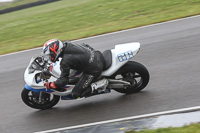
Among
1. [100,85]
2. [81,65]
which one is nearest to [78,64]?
[81,65]

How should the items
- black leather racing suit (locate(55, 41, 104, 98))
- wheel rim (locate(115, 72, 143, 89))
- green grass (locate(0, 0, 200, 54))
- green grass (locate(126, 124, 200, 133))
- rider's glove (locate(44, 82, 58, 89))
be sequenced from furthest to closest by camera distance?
green grass (locate(0, 0, 200, 54)) < wheel rim (locate(115, 72, 143, 89)) < rider's glove (locate(44, 82, 58, 89)) < black leather racing suit (locate(55, 41, 104, 98)) < green grass (locate(126, 124, 200, 133))

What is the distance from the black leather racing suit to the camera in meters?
5.66

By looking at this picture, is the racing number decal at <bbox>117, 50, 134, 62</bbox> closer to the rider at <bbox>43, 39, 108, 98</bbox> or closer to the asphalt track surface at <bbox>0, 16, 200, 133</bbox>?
the rider at <bbox>43, 39, 108, 98</bbox>

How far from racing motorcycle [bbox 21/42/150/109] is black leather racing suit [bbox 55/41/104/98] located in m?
0.17

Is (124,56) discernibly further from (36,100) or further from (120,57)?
(36,100)

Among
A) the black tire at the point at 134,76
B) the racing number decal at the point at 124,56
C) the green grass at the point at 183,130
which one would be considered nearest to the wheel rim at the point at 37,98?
the black tire at the point at 134,76

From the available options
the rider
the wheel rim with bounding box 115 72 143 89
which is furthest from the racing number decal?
the wheel rim with bounding box 115 72 143 89

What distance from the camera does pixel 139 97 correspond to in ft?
21.1

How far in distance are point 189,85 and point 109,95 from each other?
179 cm

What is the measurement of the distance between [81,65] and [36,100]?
1.48m

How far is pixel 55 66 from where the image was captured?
610 cm

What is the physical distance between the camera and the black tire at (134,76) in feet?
20.2

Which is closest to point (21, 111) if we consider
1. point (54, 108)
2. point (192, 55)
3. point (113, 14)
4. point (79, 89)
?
point (54, 108)

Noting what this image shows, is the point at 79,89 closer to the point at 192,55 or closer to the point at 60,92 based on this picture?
the point at 60,92
